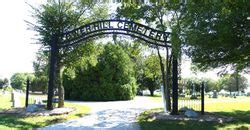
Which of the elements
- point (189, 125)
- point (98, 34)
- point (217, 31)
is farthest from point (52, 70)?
point (217, 31)

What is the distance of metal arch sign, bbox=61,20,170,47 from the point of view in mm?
20094

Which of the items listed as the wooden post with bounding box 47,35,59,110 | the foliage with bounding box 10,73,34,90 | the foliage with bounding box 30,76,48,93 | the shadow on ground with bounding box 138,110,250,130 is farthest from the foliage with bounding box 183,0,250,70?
the foliage with bounding box 10,73,34,90

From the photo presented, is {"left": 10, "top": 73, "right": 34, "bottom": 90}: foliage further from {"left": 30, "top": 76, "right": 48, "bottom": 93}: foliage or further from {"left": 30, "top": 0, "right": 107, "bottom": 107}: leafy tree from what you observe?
{"left": 30, "top": 0, "right": 107, "bottom": 107}: leafy tree

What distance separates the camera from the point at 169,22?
2225cm

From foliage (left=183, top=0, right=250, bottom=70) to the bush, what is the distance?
1869 centimetres

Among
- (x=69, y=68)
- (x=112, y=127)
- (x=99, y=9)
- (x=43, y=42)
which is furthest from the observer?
(x=69, y=68)

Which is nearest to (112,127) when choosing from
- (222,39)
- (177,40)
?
(177,40)

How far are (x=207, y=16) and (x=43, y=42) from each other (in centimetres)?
1124

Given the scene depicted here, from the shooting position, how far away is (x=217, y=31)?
13.1 m

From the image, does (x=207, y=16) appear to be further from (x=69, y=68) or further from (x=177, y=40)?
(x=69, y=68)

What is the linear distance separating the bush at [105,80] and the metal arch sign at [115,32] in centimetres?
1267

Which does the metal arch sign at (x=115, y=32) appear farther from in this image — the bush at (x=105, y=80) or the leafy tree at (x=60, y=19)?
the bush at (x=105, y=80)

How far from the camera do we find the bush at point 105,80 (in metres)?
33.7

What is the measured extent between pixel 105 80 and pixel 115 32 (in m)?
13.6
